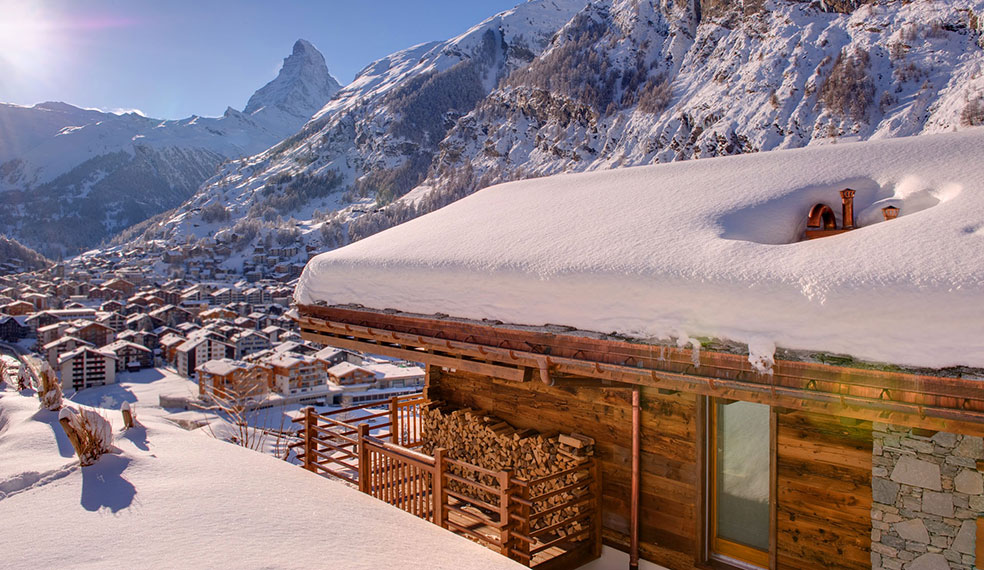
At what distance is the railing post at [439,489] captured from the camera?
5.26m

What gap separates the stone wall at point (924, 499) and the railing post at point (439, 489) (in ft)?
10.9

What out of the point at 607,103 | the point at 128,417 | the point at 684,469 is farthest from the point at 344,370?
the point at 607,103

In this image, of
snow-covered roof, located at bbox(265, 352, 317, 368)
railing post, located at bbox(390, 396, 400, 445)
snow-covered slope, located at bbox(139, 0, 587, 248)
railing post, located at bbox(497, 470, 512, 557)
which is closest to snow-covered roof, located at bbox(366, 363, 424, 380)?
snow-covered roof, located at bbox(265, 352, 317, 368)

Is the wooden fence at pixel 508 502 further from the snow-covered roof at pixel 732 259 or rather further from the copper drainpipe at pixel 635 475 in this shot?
the snow-covered roof at pixel 732 259

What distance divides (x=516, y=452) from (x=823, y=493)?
2.97 metres

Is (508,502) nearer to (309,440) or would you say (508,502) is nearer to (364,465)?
(364,465)

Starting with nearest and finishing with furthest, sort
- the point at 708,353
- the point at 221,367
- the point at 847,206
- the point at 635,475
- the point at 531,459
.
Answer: the point at 708,353
the point at 847,206
the point at 635,475
the point at 531,459
the point at 221,367

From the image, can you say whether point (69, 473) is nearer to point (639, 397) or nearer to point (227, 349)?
point (639, 397)

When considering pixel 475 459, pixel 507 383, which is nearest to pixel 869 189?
pixel 507 383

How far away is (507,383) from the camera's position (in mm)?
6691

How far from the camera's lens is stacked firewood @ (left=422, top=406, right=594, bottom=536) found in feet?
18.2

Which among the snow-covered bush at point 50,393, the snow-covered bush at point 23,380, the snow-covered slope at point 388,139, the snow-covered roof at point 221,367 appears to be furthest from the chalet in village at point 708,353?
the snow-covered slope at point 388,139

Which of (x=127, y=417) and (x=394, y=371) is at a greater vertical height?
(x=127, y=417)

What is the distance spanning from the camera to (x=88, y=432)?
625cm
